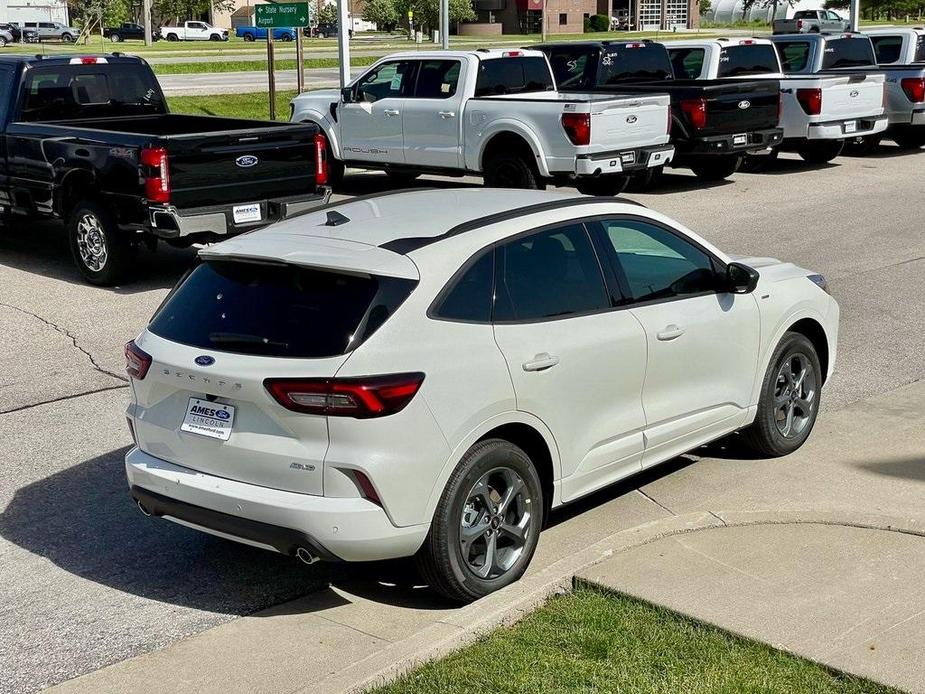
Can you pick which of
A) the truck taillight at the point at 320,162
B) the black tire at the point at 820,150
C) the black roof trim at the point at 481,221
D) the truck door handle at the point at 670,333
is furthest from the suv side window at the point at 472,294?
the black tire at the point at 820,150

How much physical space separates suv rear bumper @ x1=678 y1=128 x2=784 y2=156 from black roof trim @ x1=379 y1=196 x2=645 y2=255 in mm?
12610

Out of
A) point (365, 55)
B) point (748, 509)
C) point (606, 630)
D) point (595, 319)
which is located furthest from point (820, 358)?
point (365, 55)

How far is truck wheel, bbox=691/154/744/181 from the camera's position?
19.9 m

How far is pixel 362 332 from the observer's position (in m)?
4.98

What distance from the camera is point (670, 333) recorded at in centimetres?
617

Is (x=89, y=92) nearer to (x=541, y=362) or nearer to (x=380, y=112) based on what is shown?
(x=380, y=112)

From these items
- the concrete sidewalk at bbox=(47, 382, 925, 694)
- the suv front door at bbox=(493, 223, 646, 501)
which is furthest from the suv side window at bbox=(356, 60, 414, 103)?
the suv front door at bbox=(493, 223, 646, 501)

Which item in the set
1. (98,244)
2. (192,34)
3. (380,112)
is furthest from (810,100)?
(192,34)

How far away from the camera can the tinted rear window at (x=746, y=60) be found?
837 inches

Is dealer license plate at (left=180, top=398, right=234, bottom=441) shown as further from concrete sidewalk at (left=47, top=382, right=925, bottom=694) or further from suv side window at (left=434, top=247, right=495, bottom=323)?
suv side window at (left=434, top=247, right=495, bottom=323)

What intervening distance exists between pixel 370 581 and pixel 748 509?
1.86 meters

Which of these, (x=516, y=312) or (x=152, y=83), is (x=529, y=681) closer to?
(x=516, y=312)

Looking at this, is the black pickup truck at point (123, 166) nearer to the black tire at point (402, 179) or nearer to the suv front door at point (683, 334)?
the suv front door at point (683, 334)

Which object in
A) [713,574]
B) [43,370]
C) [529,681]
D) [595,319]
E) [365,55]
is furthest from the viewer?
[365,55]
